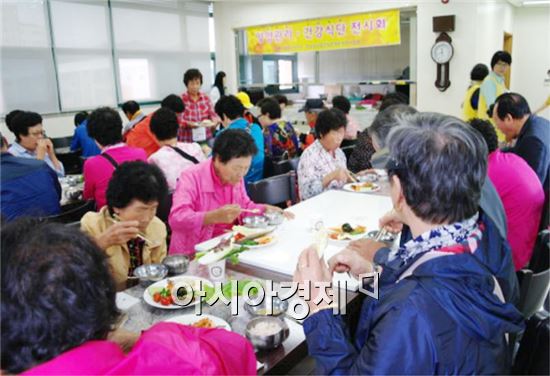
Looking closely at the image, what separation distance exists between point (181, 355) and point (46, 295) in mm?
237

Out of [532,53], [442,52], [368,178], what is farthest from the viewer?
[532,53]

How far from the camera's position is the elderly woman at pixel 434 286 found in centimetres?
96

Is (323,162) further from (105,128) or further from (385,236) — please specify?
(105,128)

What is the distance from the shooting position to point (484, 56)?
6023 mm

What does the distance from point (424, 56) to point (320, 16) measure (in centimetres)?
167

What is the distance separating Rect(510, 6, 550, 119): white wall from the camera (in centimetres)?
915

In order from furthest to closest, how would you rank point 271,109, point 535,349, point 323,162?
1. point 271,109
2. point 323,162
3. point 535,349

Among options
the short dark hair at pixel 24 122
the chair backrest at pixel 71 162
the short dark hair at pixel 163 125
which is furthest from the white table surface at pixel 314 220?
the chair backrest at pixel 71 162

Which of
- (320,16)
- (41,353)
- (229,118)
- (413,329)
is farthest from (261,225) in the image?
(320,16)

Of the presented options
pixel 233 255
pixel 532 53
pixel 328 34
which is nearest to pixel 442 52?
pixel 328 34

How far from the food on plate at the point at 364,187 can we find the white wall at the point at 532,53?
7562 mm

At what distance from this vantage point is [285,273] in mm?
1704

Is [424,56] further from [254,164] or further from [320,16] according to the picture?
[254,164]

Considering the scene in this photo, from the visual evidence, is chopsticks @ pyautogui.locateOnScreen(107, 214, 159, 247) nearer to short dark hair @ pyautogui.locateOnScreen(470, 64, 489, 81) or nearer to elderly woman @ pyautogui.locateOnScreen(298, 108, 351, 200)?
elderly woman @ pyautogui.locateOnScreen(298, 108, 351, 200)
